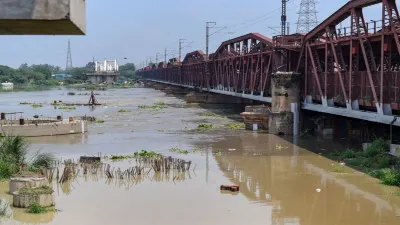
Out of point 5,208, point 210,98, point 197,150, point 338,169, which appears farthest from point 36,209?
point 210,98

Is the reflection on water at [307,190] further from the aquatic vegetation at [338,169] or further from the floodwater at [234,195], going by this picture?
the aquatic vegetation at [338,169]

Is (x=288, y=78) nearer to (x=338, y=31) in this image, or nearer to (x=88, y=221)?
(x=338, y=31)

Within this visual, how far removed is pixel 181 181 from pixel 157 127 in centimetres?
2805

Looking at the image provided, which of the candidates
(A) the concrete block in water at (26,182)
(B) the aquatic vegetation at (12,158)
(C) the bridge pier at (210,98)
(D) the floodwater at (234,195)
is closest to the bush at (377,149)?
(D) the floodwater at (234,195)

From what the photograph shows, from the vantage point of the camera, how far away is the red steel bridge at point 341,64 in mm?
26953

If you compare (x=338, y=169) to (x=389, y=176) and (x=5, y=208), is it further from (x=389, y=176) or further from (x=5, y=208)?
(x=5, y=208)

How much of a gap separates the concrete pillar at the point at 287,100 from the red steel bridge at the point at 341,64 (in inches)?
30.1

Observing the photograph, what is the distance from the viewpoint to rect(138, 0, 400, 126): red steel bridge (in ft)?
88.4

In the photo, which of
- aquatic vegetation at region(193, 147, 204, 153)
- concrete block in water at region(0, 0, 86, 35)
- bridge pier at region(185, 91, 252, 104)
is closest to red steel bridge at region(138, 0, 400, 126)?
aquatic vegetation at region(193, 147, 204, 153)

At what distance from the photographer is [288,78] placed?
41969 millimetres

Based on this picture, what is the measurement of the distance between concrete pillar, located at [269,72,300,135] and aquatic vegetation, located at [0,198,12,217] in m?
26.7

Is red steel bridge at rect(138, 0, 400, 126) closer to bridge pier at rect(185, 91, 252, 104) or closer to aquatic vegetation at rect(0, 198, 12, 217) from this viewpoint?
aquatic vegetation at rect(0, 198, 12, 217)

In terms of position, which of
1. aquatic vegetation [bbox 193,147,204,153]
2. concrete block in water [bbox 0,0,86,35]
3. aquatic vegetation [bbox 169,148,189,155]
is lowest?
aquatic vegetation [bbox 193,147,204,153]

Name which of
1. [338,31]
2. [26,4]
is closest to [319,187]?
[338,31]
